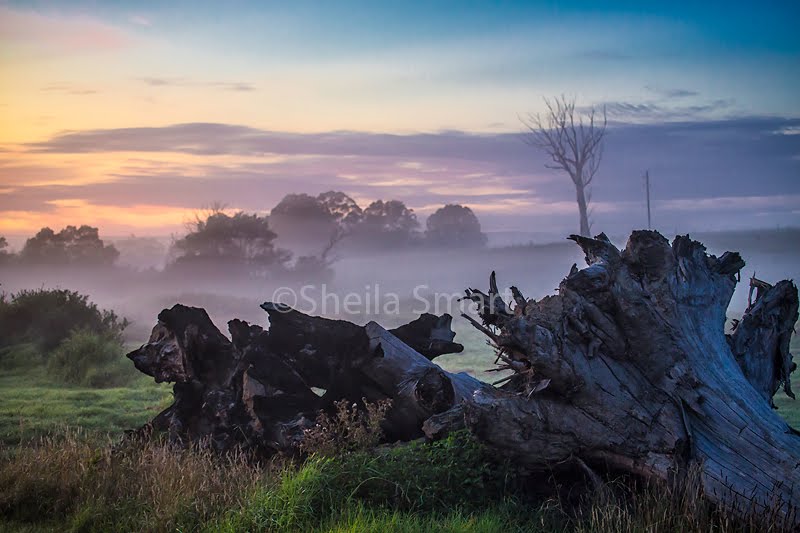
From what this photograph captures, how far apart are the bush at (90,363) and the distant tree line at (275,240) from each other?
54.5 m

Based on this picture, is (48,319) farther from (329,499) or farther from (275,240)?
(275,240)

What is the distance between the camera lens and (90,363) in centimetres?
2756

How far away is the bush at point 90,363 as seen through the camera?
86.5 feet

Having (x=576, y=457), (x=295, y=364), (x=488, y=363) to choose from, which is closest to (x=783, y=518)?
(x=576, y=457)

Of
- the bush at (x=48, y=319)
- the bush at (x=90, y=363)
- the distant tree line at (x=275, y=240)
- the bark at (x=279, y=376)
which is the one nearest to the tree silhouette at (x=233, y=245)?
the distant tree line at (x=275, y=240)

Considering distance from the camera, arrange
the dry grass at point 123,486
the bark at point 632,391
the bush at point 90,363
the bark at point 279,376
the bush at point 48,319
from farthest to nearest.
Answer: the bush at point 48,319, the bush at point 90,363, the bark at point 279,376, the dry grass at point 123,486, the bark at point 632,391

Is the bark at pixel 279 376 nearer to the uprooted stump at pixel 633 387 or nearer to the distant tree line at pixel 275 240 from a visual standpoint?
the uprooted stump at pixel 633 387

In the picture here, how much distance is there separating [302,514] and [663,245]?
5727mm

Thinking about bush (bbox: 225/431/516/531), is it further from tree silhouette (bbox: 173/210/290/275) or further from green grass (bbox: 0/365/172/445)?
tree silhouette (bbox: 173/210/290/275)

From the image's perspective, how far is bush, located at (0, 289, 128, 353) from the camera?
32.0 meters

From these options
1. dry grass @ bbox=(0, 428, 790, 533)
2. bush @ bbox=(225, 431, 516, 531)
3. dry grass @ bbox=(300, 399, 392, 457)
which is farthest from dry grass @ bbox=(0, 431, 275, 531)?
dry grass @ bbox=(300, 399, 392, 457)

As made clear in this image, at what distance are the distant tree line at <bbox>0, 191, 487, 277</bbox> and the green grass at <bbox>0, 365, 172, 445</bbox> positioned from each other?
58.5 meters

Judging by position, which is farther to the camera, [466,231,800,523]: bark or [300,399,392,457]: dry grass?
[300,399,392,457]: dry grass

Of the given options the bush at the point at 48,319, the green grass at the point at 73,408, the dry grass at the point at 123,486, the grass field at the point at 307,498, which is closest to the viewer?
the grass field at the point at 307,498
